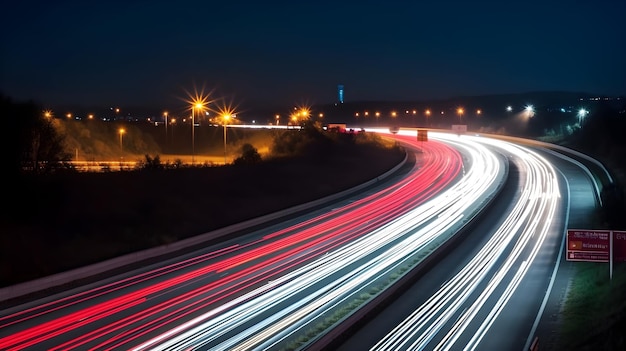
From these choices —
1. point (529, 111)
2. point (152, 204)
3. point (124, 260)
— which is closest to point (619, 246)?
point (124, 260)

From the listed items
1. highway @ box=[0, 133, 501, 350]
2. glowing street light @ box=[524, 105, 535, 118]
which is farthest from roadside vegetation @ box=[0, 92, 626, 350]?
glowing street light @ box=[524, 105, 535, 118]

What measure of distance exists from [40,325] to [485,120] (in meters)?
118

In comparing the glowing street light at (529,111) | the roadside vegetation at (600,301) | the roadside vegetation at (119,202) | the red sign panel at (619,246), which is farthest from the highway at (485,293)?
the glowing street light at (529,111)

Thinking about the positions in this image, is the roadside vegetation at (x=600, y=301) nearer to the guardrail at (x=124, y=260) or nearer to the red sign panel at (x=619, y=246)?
the red sign panel at (x=619, y=246)

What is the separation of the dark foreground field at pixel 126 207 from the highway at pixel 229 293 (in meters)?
2.36

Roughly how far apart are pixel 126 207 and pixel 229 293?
1150cm

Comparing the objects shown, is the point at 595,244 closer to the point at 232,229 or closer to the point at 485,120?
the point at 232,229

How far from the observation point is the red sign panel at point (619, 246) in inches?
692

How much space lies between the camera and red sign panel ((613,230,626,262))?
17.6 metres

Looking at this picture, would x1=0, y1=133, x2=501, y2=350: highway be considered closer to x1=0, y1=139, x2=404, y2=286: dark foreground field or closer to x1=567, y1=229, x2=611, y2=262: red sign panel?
x1=0, y1=139, x2=404, y2=286: dark foreground field

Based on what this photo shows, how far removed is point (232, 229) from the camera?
26.2 metres

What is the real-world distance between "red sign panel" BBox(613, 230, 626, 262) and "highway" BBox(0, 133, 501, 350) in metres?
6.16

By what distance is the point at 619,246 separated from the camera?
1764cm

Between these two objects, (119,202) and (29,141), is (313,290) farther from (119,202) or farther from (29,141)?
(29,141)
